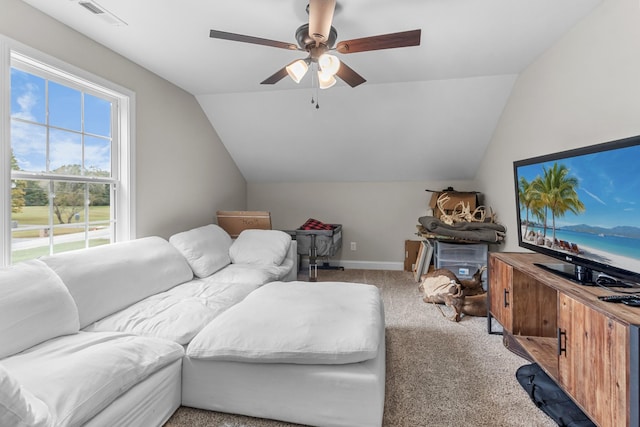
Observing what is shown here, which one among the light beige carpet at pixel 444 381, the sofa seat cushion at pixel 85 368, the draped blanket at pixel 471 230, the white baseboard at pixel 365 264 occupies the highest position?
the draped blanket at pixel 471 230

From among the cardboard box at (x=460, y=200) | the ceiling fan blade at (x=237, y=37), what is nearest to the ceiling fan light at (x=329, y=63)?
the ceiling fan blade at (x=237, y=37)

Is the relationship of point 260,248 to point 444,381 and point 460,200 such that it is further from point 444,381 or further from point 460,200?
point 460,200

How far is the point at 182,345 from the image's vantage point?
171 centimetres

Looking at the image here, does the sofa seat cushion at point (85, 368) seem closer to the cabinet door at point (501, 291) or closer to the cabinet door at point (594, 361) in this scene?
the cabinet door at point (594, 361)

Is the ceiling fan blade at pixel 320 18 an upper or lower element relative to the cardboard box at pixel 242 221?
upper

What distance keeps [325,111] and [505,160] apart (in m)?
2.12

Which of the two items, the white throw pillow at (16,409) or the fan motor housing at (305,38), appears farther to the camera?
the fan motor housing at (305,38)

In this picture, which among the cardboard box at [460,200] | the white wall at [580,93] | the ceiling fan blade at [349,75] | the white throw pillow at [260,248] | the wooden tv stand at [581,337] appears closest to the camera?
the wooden tv stand at [581,337]

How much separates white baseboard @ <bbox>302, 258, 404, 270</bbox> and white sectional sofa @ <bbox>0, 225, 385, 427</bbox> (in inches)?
107

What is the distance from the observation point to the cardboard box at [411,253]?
4.62m

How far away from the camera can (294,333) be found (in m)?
1.58

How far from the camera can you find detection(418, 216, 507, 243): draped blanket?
3451mm

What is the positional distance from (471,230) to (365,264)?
1.78 meters

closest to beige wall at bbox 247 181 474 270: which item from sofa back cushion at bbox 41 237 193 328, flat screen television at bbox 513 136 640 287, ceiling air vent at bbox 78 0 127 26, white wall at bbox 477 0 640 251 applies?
white wall at bbox 477 0 640 251
